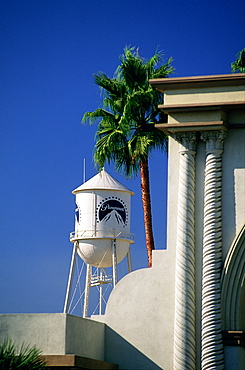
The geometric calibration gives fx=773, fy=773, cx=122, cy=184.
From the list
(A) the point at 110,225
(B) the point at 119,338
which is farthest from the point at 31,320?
(A) the point at 110,225

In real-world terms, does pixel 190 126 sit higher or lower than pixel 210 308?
higher

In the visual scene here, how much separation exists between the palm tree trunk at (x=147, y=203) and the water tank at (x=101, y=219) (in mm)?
5497

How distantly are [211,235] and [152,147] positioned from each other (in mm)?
8383

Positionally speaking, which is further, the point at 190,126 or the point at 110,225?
the point at 110,225

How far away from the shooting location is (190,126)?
711 inches

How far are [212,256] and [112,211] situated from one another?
14223 millimetres

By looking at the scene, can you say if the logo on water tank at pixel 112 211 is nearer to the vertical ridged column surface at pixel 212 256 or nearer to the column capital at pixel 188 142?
the column capital at pixel 188 142

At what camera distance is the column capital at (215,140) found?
1794 cm

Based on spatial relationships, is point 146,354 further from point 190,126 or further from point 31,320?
point 190,126

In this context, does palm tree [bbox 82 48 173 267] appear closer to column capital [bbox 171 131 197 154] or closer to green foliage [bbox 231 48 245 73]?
green foliage [bbox 231 48 245 73]

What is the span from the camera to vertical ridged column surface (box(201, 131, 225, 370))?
17172 mm

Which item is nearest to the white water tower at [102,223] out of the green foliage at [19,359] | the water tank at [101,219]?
the water tank at [101,219]

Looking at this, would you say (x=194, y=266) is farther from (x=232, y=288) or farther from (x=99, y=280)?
(x=99, y=280)

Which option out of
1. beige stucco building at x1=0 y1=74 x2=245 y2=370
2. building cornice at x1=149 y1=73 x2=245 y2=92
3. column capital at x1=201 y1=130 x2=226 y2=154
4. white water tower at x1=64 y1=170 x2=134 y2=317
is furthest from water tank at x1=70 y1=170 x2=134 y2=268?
column capital at x1=201 y1=130 x2=226 y2=154
